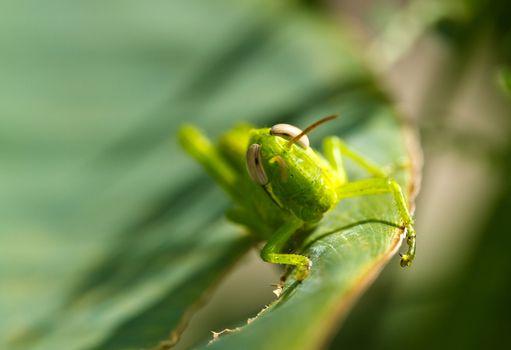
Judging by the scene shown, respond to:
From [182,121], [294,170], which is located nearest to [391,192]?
[294,170]

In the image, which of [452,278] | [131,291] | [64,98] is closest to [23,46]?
[64,98]

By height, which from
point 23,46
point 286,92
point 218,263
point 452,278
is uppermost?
point 23,46

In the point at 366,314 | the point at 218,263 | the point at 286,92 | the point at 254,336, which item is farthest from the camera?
the point at 366,314

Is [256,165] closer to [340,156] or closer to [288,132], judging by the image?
[288,132]

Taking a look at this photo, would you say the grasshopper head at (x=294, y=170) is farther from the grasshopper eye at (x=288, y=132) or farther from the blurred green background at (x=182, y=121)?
the blurred green background at (x=182, y=121)

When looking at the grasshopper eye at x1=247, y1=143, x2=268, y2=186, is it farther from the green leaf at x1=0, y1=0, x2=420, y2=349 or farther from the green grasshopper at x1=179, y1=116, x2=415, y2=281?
the green leaf at x1=0, y1=0, x2=420, y2=349

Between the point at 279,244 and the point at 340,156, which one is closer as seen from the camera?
the point at 279,244

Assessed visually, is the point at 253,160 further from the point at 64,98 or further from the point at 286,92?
the point at 64,98
